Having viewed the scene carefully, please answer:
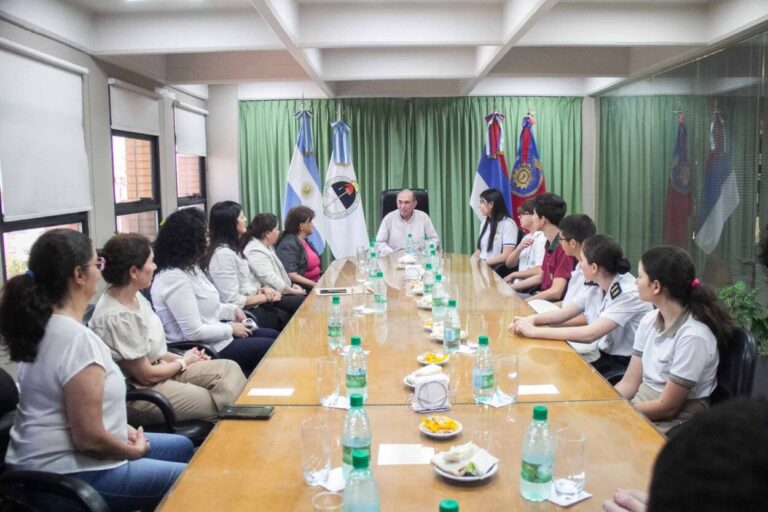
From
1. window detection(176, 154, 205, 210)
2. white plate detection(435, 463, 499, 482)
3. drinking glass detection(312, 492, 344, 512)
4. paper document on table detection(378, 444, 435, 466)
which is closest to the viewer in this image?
drinking glass detection(312, 492, 344, 512)

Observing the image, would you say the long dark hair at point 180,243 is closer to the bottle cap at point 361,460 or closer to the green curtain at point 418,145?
the bottle cap at point 361,460

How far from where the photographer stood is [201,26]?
15.0 ft

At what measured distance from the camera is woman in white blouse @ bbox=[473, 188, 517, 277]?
221 inches

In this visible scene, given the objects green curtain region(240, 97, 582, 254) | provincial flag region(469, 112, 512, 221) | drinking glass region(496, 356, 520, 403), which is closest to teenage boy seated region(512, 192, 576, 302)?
drinking glass region(496, 356, 520, 403)

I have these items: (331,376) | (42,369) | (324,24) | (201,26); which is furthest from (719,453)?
(201,26)

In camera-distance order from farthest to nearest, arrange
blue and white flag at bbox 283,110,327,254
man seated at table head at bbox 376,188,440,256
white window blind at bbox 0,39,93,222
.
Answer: blue and white flag at bbox 283,110,327,254 < man seated at table head at bbox 376,188,440,256 < white window blind at bbox 0,39,93,222

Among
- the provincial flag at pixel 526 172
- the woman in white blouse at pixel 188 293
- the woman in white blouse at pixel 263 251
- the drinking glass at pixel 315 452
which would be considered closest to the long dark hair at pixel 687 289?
the drinking glass at pixel 315 452

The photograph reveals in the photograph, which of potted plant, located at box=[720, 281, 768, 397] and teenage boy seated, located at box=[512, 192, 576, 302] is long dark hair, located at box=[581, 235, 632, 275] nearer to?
teenage boy seated, located at box=[512, 192, 576, 302]

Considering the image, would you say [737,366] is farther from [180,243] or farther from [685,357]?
[180,243]

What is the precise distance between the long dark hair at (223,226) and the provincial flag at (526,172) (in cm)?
417

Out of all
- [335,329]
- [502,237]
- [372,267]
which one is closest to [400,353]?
[335,329]

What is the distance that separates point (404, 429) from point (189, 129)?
18.8ft

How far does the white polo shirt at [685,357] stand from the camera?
7.04 ft

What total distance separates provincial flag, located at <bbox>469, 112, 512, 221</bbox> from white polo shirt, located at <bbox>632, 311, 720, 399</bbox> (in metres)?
5.11
